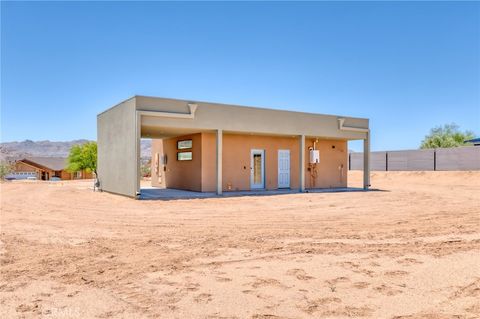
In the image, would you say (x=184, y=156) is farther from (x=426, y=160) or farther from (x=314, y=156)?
(x=426, y=160)

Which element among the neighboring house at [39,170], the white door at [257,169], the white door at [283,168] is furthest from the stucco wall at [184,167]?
the neighboring house at [39,170]

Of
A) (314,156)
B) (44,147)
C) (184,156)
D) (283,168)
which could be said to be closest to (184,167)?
(184,156)

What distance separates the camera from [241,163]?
17.8 m

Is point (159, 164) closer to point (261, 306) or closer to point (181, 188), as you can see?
point (181, 188)

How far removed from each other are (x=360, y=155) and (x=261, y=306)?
3573cm

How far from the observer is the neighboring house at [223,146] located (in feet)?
48.4

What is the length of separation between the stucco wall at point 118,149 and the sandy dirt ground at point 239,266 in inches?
186

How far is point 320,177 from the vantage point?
20531 millimetres

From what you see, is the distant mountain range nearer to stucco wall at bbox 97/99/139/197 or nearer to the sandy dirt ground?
stucco wall at bbox 97/99/139/197

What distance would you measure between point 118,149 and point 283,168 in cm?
821

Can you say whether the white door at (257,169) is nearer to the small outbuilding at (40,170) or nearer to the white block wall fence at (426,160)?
the white block wall fence at (426,160)

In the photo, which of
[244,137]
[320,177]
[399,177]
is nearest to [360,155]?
[399,177]

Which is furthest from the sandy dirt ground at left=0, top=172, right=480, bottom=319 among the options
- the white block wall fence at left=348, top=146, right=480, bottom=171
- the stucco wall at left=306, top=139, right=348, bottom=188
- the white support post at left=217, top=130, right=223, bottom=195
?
the white block wall fence at left=348, top=146, right=480, bottom=171

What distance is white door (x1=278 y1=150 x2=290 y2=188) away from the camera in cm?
1900
